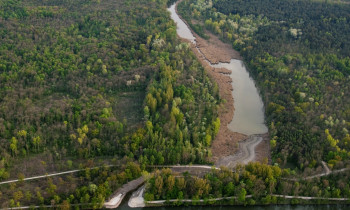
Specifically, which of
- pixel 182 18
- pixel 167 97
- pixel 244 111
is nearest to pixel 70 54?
pixel 167 97

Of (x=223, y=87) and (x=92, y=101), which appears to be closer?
A: (x=92, y=101)

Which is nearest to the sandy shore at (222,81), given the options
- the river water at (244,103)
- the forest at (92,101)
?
the river water at (244,103)

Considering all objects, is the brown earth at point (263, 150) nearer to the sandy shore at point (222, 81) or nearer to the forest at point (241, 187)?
A: the sandy shore at point (222, 81)

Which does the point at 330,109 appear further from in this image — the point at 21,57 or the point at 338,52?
the point at 21,57

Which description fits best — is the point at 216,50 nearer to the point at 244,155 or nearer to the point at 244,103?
the point at 244,103

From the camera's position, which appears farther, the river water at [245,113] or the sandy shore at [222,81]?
the sandy shore at [222,81]

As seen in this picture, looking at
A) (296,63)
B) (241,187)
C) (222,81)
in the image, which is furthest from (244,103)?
(241,187)

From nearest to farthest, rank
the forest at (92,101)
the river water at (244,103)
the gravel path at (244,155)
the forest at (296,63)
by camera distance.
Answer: the forest at (92,101) < the gravel path at (244,155) < the forest at (296,63) < the river water at (244,103)
